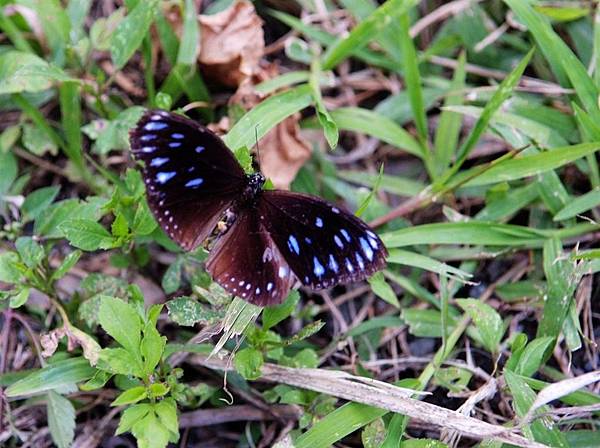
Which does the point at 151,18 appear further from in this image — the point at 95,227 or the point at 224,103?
the point at 95,227

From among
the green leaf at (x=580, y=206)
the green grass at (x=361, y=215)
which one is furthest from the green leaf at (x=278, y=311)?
the green leaf at (x=580, y=206)

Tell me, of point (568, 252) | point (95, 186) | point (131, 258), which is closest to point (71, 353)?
point (131, 258)

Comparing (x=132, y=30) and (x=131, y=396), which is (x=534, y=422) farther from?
(x=132, y=30)

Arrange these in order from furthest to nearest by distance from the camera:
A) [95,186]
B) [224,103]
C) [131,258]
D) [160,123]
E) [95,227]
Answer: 1. [224,103]
2. [95,186]
3. [131,258]
4. [95,227]
5. [160,123]

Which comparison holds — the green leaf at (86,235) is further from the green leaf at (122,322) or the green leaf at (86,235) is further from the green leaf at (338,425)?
the green leaf at (338,425)

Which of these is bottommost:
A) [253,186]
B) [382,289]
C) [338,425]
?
[338,425]

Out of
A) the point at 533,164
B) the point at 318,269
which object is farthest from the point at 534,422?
the point at 533,164
